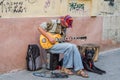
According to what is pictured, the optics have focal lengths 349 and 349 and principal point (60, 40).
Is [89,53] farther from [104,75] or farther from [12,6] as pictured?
[12,6]

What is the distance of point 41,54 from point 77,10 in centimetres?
171

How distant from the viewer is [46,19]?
24.0 feet

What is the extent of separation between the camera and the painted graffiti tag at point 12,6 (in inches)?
253

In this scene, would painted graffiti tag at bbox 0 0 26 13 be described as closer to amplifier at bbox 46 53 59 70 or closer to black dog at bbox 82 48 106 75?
amplifier at bbox 46 53 59 70

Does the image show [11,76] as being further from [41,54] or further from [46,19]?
[46,19]

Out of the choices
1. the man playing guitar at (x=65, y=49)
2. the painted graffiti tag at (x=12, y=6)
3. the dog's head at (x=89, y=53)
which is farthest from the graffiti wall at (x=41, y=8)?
the dog's head at (x=89, y=53)

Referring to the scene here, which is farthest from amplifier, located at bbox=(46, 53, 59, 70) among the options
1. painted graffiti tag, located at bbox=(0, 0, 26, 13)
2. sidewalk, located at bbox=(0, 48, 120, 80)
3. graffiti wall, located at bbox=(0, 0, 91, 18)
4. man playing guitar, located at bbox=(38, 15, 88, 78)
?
painted graffiti tag, located at bbox=(0, 0, 26, 13)

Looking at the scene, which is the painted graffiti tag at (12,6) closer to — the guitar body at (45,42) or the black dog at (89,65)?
the guitar body at (45,42)

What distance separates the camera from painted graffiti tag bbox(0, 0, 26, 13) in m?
6.43

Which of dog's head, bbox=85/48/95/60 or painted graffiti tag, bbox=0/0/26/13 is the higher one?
painted graffiti tag, bbox=0/0/26/13

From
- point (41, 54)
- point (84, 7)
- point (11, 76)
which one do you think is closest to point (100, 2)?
point (84, 7)

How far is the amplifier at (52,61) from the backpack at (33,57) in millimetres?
224

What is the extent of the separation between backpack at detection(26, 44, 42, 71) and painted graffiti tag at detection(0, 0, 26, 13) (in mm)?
748

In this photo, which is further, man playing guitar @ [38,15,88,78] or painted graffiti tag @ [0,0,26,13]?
man playing guitar @ [38,15,88,78]
